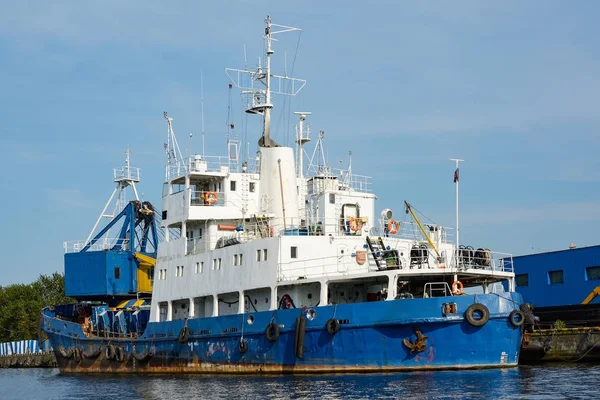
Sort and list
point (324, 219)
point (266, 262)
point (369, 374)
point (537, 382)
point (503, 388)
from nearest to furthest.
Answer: point (503, 388)
point (537, 382)
point (369, 374)
point (266, 262)
point (324, 219)

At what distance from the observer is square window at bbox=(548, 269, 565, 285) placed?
135 feet

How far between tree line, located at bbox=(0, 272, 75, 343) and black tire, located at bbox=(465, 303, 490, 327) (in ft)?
181

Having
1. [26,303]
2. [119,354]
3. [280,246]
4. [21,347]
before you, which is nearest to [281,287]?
[280,246]

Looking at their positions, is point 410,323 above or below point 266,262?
below

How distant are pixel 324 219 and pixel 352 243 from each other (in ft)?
6.33

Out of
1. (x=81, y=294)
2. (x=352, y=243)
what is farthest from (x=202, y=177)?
(x=81, y=294)

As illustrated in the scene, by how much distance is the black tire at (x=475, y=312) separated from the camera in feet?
88.8

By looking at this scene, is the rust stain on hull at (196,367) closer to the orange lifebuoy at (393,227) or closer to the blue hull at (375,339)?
the blue hull at (375,339)

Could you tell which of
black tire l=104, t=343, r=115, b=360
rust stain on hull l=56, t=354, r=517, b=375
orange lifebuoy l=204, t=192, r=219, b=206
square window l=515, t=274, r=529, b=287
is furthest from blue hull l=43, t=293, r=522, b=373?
square window l=515, t=274, r=529, b=287

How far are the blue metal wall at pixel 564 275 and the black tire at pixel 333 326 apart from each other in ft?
53.4

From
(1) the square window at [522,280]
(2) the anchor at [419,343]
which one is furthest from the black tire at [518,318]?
(1) the square window at [522,280]

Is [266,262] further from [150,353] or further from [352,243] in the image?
[150,353]

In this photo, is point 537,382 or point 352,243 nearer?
point 537,382

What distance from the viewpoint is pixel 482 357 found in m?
27.5
